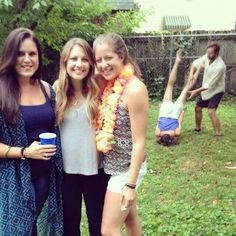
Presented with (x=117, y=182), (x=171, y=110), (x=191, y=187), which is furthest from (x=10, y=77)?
(x=171, y=110)

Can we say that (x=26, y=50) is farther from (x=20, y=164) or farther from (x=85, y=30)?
(x=85, y=30)

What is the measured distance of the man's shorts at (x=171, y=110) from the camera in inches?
270

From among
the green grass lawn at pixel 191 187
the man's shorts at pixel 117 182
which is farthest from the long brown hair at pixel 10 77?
the green grass lawn at pixel 191 187

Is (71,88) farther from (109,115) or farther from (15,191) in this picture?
(15,191)

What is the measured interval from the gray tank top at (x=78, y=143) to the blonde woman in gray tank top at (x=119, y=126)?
68mm

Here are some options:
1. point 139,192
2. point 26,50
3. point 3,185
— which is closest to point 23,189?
point 3,185

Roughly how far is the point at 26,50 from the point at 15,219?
1054 mm

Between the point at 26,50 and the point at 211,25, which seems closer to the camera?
the point at 26,50

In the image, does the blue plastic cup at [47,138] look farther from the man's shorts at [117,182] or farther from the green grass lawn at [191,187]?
the green grass lawn at [191,187]

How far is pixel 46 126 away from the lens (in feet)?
8.77

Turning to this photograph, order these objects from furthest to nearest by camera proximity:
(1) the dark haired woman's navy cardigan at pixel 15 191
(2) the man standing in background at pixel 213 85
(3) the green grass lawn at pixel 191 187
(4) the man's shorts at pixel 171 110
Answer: (2) the man standing in background at pixel 213 85 < (4) the man's shorts at pixel 171 110 < (3) the green grass lawn at pixel 191 187 < (1) the dark haired woman's navy cardigan at pixel 15 191

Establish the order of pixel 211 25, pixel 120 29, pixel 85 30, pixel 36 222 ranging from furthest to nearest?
1. pixel 211 25
2. pixel 120 29
3. pixel 85 30
4. pixel 36 222

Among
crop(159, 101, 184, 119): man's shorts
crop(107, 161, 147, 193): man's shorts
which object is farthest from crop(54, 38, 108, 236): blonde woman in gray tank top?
crop(159, 101, 184, 119): man's shorts

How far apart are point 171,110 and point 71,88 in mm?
4314
